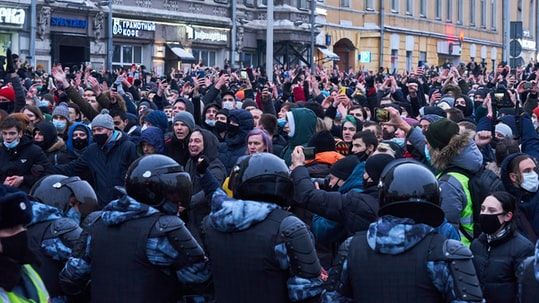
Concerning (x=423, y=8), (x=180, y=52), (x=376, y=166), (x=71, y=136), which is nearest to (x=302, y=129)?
(x=71, y=136)

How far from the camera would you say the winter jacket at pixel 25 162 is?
901 cm

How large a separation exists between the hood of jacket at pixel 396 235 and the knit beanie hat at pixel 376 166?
5.85ft

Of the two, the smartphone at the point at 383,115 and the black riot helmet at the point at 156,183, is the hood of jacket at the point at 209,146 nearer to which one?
the smartphone at the point at 383,115

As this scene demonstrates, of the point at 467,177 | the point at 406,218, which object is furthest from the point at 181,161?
the point at 406,218

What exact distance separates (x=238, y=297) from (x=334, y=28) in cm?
4308

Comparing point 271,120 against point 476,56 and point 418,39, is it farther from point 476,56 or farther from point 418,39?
point 476,56

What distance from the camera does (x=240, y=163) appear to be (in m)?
5.32

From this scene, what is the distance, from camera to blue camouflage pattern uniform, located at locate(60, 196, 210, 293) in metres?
5.01

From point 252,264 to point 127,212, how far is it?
671 millimetres

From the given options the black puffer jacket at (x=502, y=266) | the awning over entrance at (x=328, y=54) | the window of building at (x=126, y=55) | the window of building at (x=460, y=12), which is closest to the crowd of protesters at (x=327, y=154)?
the black puffer jacket at (x=502, y=266)

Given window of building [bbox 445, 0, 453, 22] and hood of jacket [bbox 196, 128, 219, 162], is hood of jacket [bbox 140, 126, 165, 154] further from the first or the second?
window of building [bbox 445, 0, 453, 22]

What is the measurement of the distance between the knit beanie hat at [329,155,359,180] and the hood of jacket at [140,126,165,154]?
2.47 metres

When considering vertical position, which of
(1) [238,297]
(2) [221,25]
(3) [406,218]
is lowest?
(1) [238,297]

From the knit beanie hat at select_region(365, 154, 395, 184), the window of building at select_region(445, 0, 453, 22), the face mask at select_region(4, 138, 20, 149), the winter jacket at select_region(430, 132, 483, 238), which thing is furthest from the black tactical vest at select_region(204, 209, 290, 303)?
the window of building at select_region(445, 0, 453, 22)
